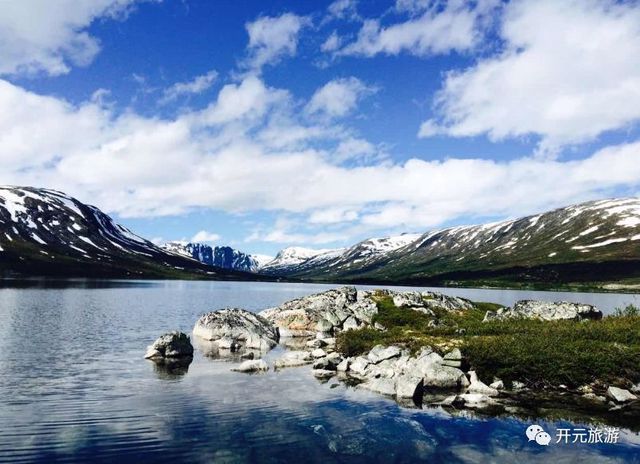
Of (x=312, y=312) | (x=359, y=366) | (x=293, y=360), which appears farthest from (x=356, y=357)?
(x=312, y=312)

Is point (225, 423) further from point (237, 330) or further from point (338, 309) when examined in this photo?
point (338, 309)

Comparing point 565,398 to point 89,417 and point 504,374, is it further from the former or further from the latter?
point 89,417

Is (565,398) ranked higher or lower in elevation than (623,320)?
lower

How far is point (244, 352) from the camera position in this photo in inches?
2128

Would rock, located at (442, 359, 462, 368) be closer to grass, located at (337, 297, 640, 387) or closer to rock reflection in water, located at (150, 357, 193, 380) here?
grass, located at (337, 297, 640, 387)

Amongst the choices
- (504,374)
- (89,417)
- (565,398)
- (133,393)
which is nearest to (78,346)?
(133,393)

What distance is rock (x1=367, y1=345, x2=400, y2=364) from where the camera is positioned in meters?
42.1

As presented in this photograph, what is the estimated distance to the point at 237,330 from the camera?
61.9 m

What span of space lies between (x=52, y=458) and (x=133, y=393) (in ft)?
39.4

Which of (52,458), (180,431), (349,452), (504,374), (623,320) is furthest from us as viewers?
(623,320)

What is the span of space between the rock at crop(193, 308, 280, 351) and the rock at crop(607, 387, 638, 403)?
35.7 m

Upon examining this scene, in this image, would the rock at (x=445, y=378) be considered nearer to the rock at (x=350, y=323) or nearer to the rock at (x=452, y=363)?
the rock at (x=452, y=363)

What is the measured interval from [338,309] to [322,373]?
3429cm

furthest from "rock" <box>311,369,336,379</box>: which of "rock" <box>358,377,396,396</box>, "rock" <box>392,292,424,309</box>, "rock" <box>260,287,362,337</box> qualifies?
"rock" <box>392,292,424,309</box>
